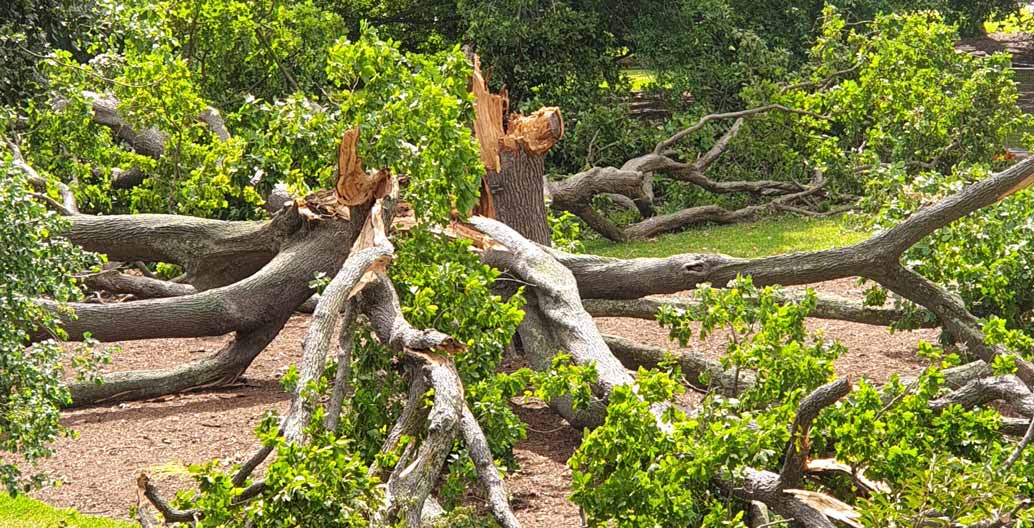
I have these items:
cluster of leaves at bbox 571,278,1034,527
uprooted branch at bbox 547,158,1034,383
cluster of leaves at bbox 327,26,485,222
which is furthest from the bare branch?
cluster of leaves at bbox 327,26,485,222

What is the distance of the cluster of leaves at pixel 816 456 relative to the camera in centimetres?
438

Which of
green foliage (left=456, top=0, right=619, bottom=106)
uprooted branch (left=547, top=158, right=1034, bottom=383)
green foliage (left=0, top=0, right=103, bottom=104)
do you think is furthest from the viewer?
green foliage (left=456, top=0, right=619, bottom=106)

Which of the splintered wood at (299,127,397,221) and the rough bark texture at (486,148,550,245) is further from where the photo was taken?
the rough bark texture at (486,148,550,245)

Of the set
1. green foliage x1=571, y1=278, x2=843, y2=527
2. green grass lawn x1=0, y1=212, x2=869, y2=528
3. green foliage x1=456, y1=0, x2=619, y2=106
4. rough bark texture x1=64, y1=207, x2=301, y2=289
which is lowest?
green grass lawn x1=0, y1=212, x2=869, y2=528

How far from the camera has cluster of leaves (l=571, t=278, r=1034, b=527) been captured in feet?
14.4

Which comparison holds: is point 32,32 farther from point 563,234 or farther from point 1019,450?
point 1019,450

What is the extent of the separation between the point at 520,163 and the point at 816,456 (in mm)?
4130

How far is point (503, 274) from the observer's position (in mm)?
7633

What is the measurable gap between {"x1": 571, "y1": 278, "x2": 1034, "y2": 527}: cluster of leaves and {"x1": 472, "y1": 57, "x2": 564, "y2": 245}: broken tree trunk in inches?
144

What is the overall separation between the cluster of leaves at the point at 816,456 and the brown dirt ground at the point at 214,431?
3.39 feet

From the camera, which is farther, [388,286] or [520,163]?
[520,163]

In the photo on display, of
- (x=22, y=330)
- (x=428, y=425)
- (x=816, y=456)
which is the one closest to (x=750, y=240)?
(x=816, y=456)

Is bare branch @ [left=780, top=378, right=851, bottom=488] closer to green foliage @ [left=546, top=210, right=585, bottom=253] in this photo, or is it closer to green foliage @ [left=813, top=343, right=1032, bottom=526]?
green foliage @ [left=813, top=343, right=1032, bottom=526]

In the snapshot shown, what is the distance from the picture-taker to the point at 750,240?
12797 millimetres
